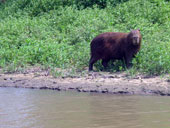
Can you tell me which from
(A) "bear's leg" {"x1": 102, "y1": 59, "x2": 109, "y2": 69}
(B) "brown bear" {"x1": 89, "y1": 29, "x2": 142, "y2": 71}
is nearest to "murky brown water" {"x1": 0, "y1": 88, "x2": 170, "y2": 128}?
(B) "brown bear" {"x1": 89, "y1": 29, "x2": 142, "y2": 71}

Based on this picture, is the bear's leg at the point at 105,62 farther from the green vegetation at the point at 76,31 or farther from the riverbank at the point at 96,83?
the riverbank at the point at 96,83

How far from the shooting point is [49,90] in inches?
314

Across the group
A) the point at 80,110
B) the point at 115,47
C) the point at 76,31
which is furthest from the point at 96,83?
the point at 76,31

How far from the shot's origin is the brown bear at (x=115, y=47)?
9012mm

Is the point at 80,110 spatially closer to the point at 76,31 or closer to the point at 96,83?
the point at 96,83

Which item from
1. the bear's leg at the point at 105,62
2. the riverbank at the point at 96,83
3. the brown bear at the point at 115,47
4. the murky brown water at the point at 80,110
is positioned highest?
the brown bear at the point at 115,47

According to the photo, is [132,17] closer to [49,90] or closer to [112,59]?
[112,59]

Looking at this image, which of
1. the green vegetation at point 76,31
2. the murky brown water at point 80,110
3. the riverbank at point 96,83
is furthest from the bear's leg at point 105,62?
the murky brown water at point 80,110

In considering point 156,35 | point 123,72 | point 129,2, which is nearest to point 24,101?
point 123,72

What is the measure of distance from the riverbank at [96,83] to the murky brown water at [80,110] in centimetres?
32

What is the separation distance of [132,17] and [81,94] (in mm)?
5147

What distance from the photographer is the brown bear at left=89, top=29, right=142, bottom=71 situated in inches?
355

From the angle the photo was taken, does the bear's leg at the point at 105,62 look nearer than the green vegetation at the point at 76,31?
No

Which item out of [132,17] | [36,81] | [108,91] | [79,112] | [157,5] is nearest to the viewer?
[79,112]
